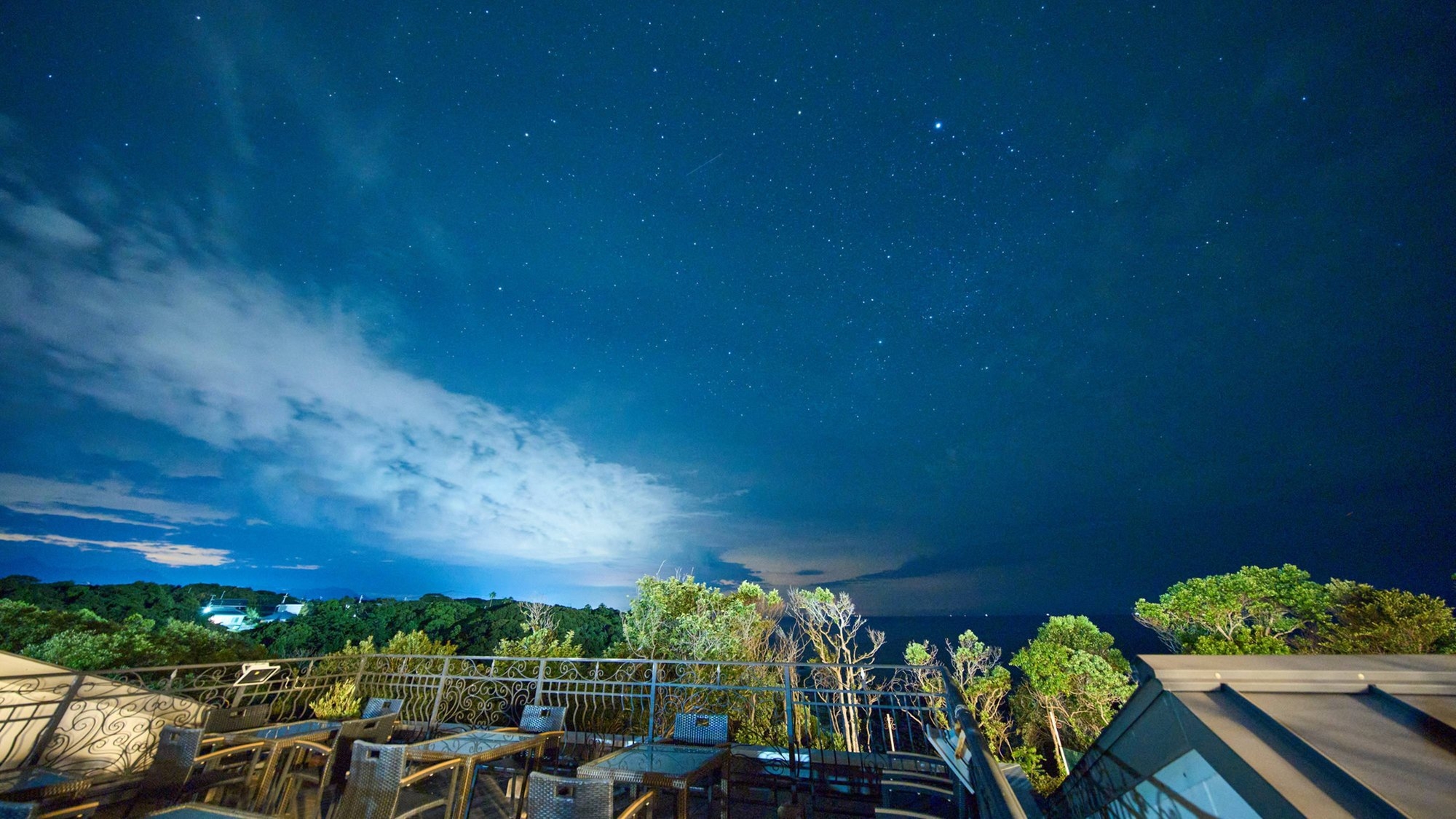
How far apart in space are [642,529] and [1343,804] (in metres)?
22.5

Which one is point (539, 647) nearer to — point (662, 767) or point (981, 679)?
point (662, 767)

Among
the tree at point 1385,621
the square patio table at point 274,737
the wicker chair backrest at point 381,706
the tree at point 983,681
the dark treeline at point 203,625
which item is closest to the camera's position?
the square patio table at point 274,737

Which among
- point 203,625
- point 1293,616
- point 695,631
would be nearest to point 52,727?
point 695,631

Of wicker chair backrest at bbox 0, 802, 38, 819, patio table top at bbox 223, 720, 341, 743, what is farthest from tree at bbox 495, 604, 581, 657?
wicker chair backrest at bbox 0, 802, 38, 819

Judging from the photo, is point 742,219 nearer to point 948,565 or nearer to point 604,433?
point 604,433

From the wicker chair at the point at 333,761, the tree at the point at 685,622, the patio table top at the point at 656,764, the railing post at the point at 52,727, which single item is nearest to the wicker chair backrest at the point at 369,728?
the wicker chair at the point at 333,761

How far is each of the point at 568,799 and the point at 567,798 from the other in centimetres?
3

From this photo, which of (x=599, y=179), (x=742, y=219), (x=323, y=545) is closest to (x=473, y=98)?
(x=599, y=179)

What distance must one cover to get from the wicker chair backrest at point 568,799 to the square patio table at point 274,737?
2.87m

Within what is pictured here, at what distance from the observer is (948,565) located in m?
81.1

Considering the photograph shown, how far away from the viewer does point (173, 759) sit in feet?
10.9

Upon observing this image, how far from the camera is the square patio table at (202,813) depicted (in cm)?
238

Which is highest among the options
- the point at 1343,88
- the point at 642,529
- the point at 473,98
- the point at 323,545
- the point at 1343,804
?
the point at 1343,88

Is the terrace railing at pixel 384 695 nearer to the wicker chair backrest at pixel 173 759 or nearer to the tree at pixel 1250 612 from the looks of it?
the wicker chair backrest at pixel 173 759
